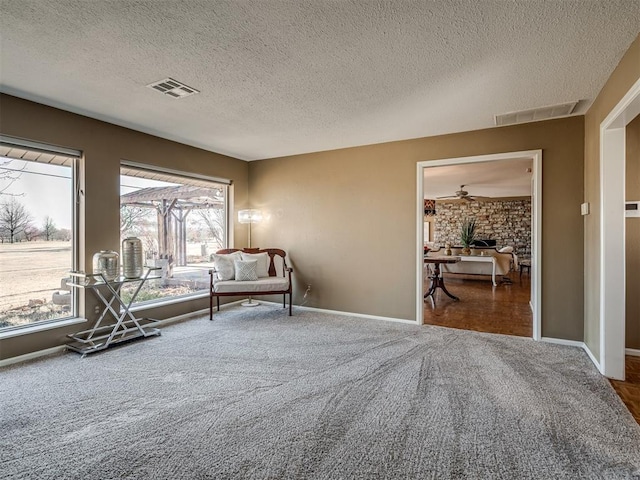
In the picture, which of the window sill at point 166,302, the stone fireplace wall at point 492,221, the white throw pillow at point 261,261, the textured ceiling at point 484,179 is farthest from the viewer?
the stone fireplace wall at point 492,221

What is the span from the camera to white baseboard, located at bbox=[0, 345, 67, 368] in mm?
3034

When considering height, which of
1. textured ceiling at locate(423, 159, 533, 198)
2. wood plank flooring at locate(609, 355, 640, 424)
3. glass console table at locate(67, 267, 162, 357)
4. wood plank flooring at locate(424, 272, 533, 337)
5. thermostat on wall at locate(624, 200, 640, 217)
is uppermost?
textured ceiling at locate(423, 159, 533, 198)

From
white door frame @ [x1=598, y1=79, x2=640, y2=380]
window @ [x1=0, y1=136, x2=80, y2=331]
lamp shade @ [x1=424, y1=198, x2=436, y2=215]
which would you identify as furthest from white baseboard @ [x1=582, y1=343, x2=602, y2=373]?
lamp shade @ [x1=424, y1=198, x2=436, y2=215]

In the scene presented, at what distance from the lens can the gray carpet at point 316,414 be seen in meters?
1.73

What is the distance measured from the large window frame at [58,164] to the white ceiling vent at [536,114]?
14.6 ft

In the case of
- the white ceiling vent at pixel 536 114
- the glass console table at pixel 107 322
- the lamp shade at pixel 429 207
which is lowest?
the glass console table at pixel 107 322

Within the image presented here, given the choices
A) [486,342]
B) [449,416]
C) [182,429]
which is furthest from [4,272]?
[486,342]

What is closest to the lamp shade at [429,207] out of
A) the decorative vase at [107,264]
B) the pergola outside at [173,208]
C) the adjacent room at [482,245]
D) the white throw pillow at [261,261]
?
the adjacent room at [482,245]

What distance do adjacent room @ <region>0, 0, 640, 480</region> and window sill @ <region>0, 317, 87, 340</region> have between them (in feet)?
0.07

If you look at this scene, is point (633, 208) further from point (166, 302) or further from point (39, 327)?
point (39, 327)

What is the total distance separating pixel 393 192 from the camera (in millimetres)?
4555

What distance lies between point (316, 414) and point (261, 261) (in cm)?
323

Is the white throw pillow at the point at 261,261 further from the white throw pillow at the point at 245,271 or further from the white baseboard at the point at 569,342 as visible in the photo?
the white baseboard at the point at 569,342

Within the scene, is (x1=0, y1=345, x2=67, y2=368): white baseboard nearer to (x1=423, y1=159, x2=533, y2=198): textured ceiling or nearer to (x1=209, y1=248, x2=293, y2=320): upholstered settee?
(x1=209, y1=248, x2=293, y2=320): upholstered settee
